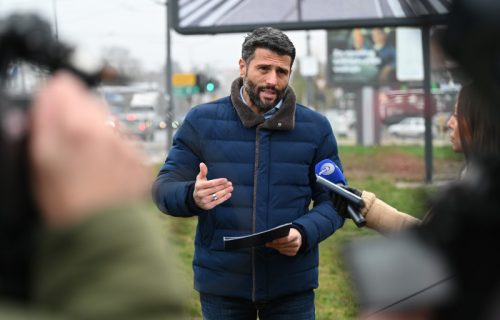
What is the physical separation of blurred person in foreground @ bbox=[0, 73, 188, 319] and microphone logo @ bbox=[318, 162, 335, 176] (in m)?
2.01

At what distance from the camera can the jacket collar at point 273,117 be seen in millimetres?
3391

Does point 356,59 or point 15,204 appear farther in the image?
point 356,59

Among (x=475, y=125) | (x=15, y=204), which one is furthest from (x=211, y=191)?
(x=15, y=204)

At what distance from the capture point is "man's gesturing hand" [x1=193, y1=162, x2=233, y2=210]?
318 centimetres

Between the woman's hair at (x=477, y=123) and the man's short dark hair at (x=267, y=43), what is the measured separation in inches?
76.6

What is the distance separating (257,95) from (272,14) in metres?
0.77

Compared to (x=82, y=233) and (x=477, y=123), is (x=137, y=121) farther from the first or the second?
(x=82, y=233)

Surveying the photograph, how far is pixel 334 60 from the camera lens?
32.9 metres

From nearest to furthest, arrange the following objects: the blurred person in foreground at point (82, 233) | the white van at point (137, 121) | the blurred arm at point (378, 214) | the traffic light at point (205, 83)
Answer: the blurred person in foreground at point (82, 233) < the white van at point (137, 121) < the blurred arm at point (378, 214) < the traffic light at point (205, 83)

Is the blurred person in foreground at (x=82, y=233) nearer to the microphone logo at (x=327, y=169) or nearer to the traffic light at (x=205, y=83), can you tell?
the microphone logo at (x=327, y=169)

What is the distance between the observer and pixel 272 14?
411 centimetres

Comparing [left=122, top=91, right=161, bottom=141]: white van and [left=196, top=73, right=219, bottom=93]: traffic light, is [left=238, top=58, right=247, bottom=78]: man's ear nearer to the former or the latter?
[left=122, top=91, right=161, bottom=141]: white van

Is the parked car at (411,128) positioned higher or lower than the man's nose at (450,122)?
lower

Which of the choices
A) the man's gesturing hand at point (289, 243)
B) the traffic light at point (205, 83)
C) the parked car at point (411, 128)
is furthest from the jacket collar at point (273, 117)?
the traffic light at point (205, 83)
